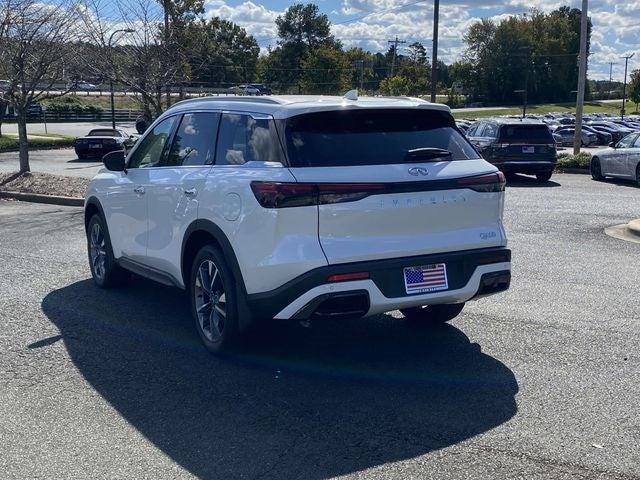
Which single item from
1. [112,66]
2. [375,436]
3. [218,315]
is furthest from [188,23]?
[375,436]

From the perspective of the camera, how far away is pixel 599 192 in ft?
60.9

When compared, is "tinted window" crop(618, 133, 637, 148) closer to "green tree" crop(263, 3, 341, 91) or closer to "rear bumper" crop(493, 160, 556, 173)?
"rear bumper" crop(493, 160, 556, 173)

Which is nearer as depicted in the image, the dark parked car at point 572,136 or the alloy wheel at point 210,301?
the alloy wheel at point 210,301

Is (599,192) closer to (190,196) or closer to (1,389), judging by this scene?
(190,196)

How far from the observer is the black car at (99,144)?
3069 cm

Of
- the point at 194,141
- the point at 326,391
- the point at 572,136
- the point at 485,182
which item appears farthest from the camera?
the point at 572,136

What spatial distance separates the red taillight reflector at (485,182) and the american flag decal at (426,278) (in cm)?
60

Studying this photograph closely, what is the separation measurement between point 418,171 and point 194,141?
202cm

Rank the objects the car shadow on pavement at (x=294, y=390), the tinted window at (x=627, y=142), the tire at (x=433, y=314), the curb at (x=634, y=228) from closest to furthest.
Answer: the car shadow on pavement at (x=294, y=390), the tire at (x=433, y=314), the curb at (x=634, y=228), the tinted window at (x=627, y=142)

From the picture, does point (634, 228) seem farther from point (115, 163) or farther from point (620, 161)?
point (620, 161)

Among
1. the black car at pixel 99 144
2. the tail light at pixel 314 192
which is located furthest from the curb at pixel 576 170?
the tail light at pixel 314 192

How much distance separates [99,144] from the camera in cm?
3106

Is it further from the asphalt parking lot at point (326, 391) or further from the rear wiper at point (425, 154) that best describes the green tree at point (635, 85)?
the rear wiper at point (425, 154)

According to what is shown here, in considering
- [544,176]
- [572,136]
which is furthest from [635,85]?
[544,176]
